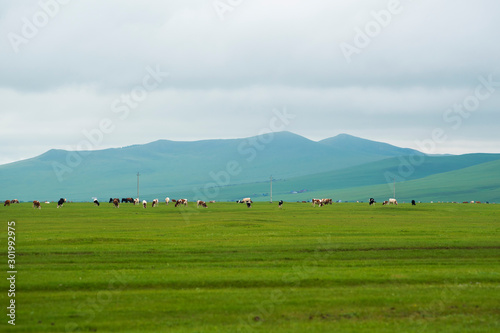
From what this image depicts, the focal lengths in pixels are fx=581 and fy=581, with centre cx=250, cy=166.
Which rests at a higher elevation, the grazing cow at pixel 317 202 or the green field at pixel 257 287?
the grazing cow at pixel 317 202

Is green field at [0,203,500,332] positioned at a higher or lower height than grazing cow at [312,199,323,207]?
lower

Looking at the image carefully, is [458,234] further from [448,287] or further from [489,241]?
[448,287]

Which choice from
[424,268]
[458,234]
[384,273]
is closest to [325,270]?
[384,273]

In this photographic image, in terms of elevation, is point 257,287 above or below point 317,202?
below

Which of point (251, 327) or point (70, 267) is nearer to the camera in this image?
point (251, 327)

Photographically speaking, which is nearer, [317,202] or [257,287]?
[257,287]

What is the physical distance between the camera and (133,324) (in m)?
17.0

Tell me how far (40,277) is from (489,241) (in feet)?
93.2

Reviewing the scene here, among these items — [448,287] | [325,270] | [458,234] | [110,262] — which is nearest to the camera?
[448,287]

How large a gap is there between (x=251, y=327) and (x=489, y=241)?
87.7 ft

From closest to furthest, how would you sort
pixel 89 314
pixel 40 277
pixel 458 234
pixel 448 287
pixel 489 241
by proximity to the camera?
1. pixel 89 314
2. pixel 448 287
3. pixel 40 277
4. pixel 489 241
5. pixel 458 234

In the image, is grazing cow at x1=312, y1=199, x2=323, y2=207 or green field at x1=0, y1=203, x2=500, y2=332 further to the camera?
grazing cow at x1=312, y1=199, x2=323, y2=207

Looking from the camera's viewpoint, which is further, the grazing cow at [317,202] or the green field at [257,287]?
the grazing cow at [317,202]

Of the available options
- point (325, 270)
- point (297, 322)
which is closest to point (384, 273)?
point (325, 270)
